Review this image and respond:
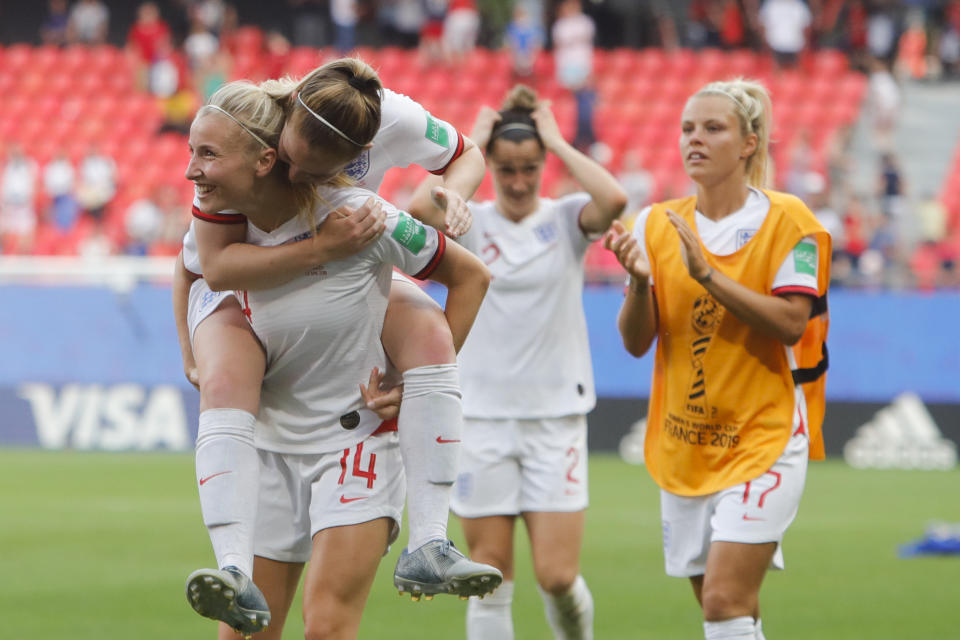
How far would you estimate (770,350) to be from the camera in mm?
4938

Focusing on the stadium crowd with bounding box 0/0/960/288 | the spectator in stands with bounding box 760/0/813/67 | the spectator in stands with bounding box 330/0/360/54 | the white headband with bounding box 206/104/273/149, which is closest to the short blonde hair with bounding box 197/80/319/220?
the white headband with bounding box 206/104/273/149

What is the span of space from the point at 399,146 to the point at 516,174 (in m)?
1.65

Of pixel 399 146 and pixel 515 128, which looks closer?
pixel 399 146

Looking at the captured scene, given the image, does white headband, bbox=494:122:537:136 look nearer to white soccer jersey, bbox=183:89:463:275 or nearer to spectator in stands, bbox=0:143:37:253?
white soccer jersey, bbox=183:89:463:275

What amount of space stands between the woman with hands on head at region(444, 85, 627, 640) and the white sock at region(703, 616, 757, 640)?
1304 millimetres

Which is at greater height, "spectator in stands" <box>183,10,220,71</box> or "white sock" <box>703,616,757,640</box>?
"spectator in stands" <box>183,10,220,71</box>

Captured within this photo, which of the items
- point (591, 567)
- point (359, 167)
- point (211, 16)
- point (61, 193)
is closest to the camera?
point (359, 167)

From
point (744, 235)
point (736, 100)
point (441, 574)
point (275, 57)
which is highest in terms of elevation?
point (736, 100)

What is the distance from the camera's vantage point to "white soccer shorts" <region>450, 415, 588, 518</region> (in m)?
6.05

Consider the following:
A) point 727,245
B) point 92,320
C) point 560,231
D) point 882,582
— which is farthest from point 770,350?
point 92,320

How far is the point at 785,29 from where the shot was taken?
68.5ft

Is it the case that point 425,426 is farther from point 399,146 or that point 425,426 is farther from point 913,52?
point 913,52

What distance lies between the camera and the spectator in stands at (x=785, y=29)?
20.9 metres

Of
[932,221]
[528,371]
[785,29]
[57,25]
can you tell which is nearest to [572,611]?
[528,371]
